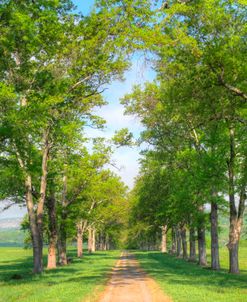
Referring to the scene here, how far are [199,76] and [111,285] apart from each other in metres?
10.6

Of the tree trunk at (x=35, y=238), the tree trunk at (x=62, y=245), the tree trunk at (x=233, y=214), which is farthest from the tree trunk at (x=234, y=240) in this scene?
the tree trunk at (x=62, y=245)

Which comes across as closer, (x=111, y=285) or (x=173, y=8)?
(x=173, y=8)

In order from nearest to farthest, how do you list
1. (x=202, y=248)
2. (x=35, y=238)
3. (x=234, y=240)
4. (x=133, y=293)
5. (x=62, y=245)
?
(x=133, y=293)
(x=234, y=240)
(x=35, y=238)
(x=202, y=248)
(x=62, y=245)

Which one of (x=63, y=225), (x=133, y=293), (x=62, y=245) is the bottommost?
(x=133, y=293)

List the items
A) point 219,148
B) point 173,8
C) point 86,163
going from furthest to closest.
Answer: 1. point 86,163
2. point 219,148
3. point 173,8

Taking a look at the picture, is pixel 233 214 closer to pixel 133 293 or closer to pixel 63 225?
pixel 133 293

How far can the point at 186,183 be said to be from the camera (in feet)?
123

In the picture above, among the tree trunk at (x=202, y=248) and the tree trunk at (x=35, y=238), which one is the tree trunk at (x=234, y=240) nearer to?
the tree trunk at (x=202, y=248)

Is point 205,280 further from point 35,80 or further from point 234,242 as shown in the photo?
point 35,80

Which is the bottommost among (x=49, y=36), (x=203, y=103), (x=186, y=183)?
(x=186, y=183)

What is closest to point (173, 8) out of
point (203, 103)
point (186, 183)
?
point (203, 103)

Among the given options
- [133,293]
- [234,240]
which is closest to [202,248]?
Result: [234,240]

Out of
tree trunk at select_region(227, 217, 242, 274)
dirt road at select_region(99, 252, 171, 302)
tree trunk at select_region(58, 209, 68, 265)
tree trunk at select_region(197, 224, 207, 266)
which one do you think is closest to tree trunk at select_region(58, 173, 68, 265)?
tree trunk at select_region(58, 209, 68, 265)

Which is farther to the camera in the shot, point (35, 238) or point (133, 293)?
point (35, 238)
